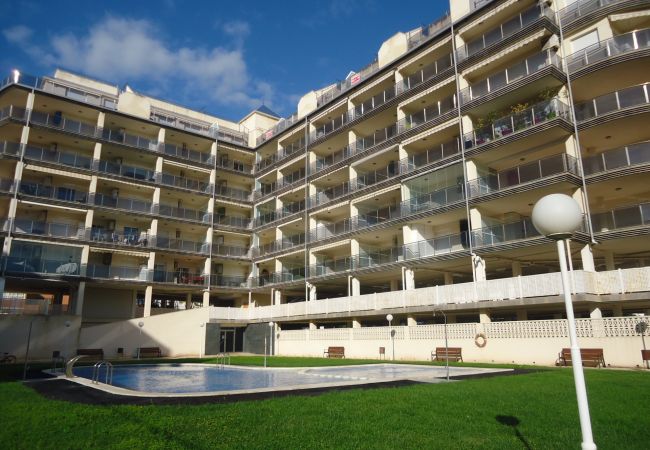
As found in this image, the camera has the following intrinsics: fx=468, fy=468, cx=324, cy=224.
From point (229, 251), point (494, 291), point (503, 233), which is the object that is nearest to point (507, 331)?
point (494, 291)

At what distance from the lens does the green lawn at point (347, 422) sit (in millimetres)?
6450

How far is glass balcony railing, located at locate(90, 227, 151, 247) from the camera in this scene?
136ft

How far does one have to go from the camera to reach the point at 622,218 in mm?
24109

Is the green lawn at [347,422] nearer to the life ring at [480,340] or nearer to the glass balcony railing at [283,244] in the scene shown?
the life ring at [480,340]

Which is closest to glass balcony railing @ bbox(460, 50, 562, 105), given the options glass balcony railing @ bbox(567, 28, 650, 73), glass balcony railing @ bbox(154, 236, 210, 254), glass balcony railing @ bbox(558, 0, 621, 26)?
glass balcony railing @ bbox(567, 28, 650, 73)

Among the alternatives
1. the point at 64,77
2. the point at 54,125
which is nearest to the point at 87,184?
the point at 54,125

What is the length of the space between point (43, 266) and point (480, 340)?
33516 millimetres

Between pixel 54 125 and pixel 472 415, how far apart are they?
145 feet

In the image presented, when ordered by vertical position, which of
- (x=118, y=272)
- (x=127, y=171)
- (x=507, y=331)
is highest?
(x=127, y=171)

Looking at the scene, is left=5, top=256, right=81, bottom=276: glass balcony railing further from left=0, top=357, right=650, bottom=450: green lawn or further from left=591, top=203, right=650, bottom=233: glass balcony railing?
left=591, top=203, right=650, bottom=233: glass balcony railing

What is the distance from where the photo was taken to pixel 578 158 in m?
26.2

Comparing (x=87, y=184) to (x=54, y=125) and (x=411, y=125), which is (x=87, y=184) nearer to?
(x=54, y=125)

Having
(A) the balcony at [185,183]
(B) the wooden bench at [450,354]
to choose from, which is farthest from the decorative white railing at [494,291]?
(A) the balcony at [185,183]

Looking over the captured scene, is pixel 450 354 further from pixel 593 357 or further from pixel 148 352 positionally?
pixel 148 352
